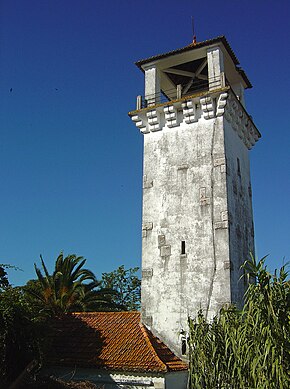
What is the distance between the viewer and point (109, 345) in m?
13.7

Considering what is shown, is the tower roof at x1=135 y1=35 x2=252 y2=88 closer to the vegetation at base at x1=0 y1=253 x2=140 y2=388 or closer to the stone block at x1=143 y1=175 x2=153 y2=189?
the stone block at x1=143 y1=175 x2=153 y2=189

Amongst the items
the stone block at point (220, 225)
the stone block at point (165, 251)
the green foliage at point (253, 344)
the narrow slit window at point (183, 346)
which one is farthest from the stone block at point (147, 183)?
the green foliage at point (253, 344)

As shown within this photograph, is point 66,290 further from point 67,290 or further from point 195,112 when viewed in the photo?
point 195,112

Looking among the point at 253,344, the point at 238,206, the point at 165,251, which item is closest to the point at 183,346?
the point at 165,251

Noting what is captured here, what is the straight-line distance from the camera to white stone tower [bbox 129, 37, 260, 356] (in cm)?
1418

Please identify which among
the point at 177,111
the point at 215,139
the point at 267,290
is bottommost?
the point at 267,290

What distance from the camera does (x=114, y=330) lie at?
14.5m

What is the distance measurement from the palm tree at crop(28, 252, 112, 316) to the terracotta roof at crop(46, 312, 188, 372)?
4412 mm

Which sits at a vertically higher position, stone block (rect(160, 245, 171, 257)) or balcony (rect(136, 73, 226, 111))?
balcony (rect(136, 73, 226, 111))

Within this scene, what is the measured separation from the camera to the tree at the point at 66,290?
20.2m

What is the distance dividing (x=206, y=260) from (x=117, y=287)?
24.1m

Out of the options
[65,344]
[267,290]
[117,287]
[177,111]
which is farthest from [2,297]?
[117,287]

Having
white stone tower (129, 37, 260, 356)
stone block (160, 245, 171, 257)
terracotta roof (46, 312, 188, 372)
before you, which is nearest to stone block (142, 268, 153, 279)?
white stone tower (129, 37, 260, 356)

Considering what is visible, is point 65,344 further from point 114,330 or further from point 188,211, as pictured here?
point 188,211
